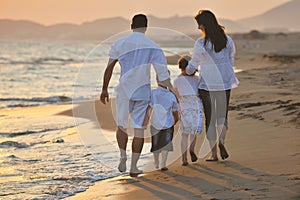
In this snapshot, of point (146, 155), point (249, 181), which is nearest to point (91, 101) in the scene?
point (146, 155)

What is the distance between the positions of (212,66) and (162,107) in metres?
0.71

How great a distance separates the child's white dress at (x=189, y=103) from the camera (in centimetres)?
675

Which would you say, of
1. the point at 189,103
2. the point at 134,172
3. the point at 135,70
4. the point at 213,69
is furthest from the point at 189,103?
the point at 134,172

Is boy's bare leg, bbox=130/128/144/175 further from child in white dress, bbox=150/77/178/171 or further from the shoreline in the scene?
child in white dress, bbox=150/77/178/171

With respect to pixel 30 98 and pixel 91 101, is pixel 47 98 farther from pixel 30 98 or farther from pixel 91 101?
pixel 91 101

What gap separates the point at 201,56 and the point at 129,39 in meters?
0.81

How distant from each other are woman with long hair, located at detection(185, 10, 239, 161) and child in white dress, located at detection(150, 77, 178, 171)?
1.13 feet

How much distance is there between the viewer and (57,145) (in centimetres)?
947

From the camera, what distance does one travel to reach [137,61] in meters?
6.38

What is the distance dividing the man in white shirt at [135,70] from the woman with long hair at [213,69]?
1.37ft

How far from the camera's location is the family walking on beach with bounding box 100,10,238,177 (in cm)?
640

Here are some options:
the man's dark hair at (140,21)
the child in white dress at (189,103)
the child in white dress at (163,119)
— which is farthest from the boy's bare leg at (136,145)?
the man's dark hair at (140,21)

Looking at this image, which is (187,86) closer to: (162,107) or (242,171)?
(162,107)

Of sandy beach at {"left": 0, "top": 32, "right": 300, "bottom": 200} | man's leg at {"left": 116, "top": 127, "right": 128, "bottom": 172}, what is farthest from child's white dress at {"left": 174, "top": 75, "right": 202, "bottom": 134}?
man's leg at {"left": 116, "top": 127, "right": 128, "bottom": 172}
